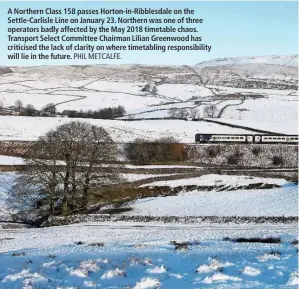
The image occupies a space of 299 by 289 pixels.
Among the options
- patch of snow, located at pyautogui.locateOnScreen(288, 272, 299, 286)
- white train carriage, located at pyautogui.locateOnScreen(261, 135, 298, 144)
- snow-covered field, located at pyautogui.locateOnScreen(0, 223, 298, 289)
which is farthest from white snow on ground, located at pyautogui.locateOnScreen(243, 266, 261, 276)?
white train carriage, located at pyautogui.locateOnScreen(261, 135, 298, 144)

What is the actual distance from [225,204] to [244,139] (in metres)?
42.8

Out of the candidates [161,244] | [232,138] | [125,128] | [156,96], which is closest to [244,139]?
[232,138]

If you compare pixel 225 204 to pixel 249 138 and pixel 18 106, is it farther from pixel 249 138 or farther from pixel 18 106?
pixel 18 106

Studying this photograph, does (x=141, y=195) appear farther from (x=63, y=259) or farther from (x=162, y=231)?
(x=63, y=259)

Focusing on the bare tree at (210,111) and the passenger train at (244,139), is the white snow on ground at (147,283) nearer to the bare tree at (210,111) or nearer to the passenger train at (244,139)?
the passenger train at (244,139)

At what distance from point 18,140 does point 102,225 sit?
48401 mm

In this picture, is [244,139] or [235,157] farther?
[244,139]

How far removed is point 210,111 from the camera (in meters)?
118

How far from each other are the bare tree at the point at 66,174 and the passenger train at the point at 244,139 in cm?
3557

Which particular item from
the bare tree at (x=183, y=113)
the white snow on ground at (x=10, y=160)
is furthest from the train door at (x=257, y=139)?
the bare tree at (x=183, y=113)

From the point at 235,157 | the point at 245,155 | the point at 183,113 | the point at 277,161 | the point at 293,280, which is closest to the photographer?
the point at 293,280

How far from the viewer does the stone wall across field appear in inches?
2734

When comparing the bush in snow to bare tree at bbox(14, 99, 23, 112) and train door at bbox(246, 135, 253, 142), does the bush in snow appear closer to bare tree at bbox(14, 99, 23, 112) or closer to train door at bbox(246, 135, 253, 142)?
train door at bbox(246, 135, 253, 142)

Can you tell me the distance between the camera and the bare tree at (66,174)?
35625 millimetres
